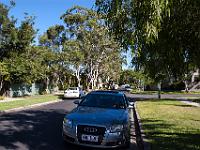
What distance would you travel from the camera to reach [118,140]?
10.6 metres

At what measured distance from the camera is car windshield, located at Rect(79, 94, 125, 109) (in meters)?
12.5

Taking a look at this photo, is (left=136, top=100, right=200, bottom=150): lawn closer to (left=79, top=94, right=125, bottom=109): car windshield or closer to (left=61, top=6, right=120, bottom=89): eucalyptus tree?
(left=79, top=94, right=125, bottom=109): car windshield

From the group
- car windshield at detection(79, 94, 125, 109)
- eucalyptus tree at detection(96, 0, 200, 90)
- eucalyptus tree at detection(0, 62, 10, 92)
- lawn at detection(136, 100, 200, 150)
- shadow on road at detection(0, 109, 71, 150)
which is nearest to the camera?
eucalyptus tree at detection(96, 0, 200, 90)

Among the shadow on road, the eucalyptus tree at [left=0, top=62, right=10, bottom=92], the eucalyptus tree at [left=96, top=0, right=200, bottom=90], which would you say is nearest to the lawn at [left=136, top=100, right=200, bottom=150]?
the eucalyptus tree at [left=96, top=0, right=200, bottom=90]

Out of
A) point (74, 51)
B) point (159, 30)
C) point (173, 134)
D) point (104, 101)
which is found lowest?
point (173, 134)

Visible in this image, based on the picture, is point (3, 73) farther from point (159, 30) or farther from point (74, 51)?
point (159, 30)

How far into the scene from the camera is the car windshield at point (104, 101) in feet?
41.0

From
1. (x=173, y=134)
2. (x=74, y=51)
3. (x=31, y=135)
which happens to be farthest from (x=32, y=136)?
(x=74, y=51)

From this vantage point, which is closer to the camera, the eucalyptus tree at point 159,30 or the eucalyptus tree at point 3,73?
the eucalyptus tree at point 159,30

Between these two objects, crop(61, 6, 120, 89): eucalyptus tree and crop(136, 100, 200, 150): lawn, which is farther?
crop(61, 6, 120, 89): eucalyptus tree

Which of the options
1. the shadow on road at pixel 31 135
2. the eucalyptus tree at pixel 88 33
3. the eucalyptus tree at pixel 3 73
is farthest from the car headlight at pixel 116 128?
the eucalyptus tree at pixel 88 33

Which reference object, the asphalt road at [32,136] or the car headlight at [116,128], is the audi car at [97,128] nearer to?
the car headlight at [116,128]

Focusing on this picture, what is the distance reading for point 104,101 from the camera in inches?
501

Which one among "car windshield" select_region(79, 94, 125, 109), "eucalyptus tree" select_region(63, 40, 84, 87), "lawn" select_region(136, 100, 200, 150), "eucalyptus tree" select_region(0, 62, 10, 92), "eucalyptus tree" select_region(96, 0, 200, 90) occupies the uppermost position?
"eucalyptus tree" select_region(63, 40, 84, 87)
